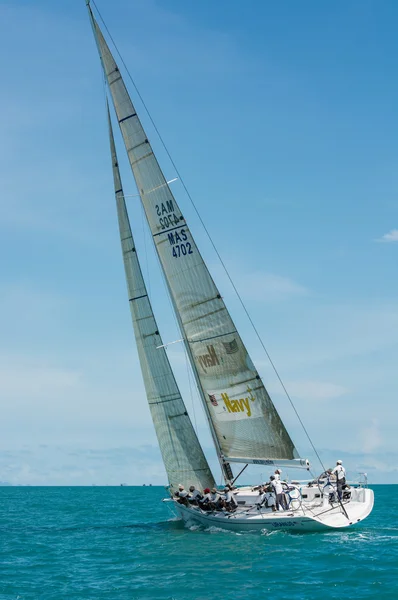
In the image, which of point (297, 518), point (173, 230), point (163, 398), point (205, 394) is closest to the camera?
point (297, 518)

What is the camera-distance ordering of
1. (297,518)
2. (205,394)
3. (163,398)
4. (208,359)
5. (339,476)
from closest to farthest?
1. (297,518)
2. (339,476)
3. (208,359)
4. (205,394)
5. (163,398)

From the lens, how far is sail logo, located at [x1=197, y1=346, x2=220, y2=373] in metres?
24.0

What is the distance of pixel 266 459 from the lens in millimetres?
23203

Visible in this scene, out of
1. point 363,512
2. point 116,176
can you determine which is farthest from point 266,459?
point 116,176

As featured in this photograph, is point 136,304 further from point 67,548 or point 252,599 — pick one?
point 252,599

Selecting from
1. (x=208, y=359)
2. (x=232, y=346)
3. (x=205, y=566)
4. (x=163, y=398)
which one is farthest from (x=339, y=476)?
(x=163, y=398)

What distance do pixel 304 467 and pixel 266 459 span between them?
1314 mm

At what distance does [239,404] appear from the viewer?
2362 cm

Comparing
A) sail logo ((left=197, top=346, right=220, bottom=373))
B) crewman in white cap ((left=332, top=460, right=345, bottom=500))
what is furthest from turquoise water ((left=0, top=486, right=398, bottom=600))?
sail logo ((left=197, top=346, right=220, bottom=373))

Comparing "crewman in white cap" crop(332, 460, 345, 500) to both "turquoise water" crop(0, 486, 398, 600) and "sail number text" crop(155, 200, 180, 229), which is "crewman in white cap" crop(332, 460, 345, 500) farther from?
"sail number text" crop(155, 200, 180, 229)

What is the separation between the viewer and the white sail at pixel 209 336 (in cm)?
2336

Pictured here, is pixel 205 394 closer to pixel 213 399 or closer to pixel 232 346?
pixel 213 399

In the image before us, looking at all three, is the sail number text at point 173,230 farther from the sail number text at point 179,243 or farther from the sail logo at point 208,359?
the sail logo at point 208,359

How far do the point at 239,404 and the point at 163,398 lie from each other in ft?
13.0
